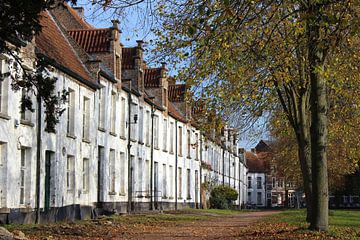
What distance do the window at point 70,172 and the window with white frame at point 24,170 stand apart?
168 inches

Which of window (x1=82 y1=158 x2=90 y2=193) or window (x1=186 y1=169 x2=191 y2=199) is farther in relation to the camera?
window (x1=186 y1=169 x2=191 y2=199)

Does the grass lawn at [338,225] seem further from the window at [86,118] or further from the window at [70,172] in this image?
the window at [86,118]

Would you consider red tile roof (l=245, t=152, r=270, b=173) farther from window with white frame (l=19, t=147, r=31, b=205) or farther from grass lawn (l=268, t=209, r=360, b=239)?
window with white frame (l=19, t=147, r=31, b=205)

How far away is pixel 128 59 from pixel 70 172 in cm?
1288

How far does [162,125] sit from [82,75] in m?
16.2

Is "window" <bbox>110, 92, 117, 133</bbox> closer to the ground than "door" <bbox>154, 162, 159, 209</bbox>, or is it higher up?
higher up

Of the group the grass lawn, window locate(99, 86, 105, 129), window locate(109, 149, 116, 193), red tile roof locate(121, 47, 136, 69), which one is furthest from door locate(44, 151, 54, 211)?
red tile roof locate(121, 47, 136, 69)

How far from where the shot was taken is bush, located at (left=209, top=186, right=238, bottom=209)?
196ft

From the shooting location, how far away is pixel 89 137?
30.3 m

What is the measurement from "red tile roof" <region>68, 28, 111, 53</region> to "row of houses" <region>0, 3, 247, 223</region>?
0.05 m

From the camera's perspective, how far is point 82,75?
29.5 meters

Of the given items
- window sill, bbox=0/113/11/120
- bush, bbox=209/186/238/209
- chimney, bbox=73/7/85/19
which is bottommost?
bush, bbox=209/186/238/209

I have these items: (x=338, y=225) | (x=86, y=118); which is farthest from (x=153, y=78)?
(x=338, y=225)

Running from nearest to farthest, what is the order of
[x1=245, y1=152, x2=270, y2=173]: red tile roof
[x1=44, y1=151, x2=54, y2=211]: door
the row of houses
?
the row of houses, [x1=44, y1=151, x2=54, y2=211]: door, [x1=245, y1=152, x2=270, y2=173]: red tile roof
